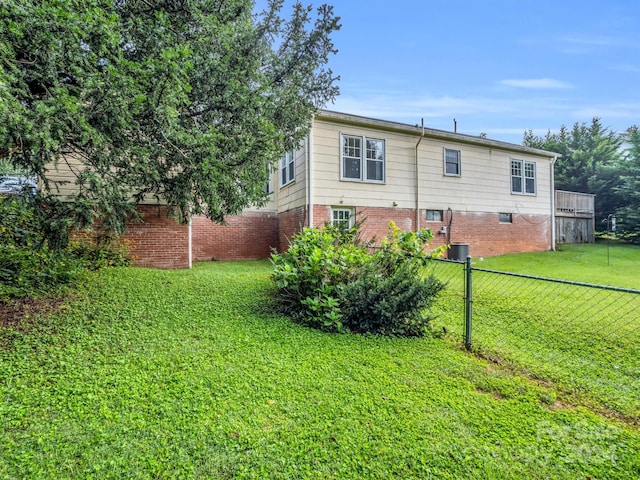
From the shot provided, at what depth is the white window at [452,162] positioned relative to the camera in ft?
38.4

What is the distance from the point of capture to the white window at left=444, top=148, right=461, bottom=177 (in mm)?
11719

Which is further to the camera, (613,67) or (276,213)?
(276,213)

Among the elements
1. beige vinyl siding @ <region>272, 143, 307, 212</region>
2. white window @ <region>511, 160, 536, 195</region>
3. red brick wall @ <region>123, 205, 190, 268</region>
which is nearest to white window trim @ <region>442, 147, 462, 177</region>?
white window @ <region>511, 160, 536, 195</region>

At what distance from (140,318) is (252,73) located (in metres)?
3.61

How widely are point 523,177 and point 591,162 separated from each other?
10.2m

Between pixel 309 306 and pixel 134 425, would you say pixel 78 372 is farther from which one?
pixel 309 306

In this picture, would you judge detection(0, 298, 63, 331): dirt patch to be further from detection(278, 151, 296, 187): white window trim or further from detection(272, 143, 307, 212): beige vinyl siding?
detection(278, 151, 296, 187): white window trim

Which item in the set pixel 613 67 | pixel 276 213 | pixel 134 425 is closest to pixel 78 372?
pixel 134 425

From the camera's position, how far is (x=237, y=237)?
11.5 metres

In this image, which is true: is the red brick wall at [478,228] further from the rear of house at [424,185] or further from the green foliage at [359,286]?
the green foliage at [359,286]

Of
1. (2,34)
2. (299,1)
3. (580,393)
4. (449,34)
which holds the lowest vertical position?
(580,393)

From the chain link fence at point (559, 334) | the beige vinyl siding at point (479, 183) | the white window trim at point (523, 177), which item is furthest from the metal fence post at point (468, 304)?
the white window trim at point (523, 177)

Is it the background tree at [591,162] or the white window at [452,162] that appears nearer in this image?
the white window at [452,162]

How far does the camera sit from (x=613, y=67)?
11.2 metres
